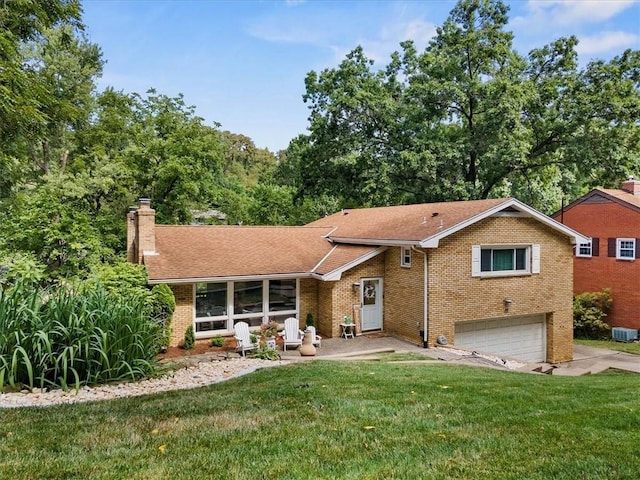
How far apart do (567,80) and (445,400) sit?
23.8 metres

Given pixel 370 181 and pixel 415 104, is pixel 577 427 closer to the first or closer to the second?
pixel 370 181

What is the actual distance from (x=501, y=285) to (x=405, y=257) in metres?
3.48

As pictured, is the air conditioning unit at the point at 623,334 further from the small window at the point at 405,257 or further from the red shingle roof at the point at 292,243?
the small window at the point at 405,257

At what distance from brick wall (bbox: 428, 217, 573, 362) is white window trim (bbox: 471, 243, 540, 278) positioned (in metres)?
0.14

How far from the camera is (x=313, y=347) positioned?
12.9 metres

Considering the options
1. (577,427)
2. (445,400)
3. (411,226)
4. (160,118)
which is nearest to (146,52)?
(160,118)

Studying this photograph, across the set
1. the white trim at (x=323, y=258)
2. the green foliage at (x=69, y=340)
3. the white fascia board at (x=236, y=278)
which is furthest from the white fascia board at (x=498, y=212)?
the green foliage at (x=69, y=340)

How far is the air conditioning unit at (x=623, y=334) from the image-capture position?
71.3 feet

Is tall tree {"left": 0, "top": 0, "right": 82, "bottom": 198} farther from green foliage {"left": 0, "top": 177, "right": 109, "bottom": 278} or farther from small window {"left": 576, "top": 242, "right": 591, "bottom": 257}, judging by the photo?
small window {"left": 576, "top": 242, "right": 591, "bottom": 257}

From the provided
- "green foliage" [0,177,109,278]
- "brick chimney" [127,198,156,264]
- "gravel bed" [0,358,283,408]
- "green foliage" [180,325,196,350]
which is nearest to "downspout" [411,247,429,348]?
"gravel bed" [0,358,283,408]

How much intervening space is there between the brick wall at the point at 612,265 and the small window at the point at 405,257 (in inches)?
552

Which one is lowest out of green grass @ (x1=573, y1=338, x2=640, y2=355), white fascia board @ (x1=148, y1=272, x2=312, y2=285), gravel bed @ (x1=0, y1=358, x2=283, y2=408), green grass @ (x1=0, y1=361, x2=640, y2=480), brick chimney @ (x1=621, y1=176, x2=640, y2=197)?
green grass @ (x1=573, y1=338, x2=640, y2=355)

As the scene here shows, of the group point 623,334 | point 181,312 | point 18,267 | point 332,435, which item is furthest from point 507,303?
point 18,267

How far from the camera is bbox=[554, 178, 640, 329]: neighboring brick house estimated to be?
72.2ft
